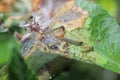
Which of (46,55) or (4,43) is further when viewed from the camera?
(4,43)

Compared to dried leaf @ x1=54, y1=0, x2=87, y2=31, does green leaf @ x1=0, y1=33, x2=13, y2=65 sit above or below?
below

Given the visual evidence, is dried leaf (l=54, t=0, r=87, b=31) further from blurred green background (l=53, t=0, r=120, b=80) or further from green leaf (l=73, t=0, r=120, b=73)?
blurred green background (l=53, t=0, r=120, b=80)

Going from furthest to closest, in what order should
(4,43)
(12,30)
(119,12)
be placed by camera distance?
(119,12) < (4,43) < (12,30)

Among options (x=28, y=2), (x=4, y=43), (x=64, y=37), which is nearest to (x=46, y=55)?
(x=64, y=37)

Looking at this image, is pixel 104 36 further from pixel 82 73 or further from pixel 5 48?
pixel 5 48

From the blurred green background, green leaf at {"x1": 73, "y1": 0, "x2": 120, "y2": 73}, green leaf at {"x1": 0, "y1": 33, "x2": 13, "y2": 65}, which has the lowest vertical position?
the blurred green background

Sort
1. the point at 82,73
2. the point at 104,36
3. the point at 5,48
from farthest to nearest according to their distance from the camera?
the point at 5,48 < the point at 82,73 < the point at 104,36

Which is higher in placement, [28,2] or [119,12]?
[28,2]

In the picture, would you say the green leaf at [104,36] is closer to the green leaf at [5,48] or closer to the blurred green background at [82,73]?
the blurred green background at [82,73]

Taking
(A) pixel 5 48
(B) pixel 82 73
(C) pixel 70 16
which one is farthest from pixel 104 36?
(A) pixel 5 48

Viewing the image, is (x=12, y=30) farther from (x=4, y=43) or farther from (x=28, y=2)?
(x=28, y=2)

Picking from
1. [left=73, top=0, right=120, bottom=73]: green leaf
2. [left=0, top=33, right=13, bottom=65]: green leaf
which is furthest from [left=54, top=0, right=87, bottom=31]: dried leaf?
[left=0, top=33, right=13, bottom=65]: green leaf
